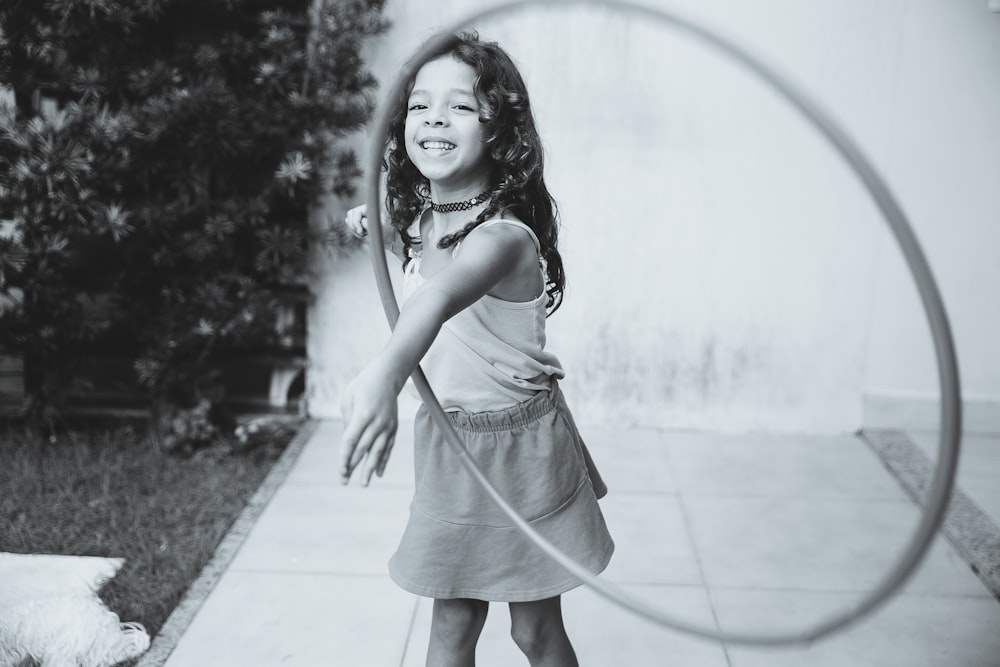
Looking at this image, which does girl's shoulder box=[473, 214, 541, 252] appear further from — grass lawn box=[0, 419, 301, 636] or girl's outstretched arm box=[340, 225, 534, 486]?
grass lawn box=[0, 419, 301, 636]

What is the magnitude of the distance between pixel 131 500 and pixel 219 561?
0.55 m

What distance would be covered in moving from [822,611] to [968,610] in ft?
1.34

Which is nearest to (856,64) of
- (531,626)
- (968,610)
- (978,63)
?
(978,63)

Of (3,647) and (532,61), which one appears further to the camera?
(532,61)

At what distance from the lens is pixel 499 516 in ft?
6.15

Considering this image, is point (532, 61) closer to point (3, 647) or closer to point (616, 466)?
point (616, 466)

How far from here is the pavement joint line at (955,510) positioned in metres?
3.02

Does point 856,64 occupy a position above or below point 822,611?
above

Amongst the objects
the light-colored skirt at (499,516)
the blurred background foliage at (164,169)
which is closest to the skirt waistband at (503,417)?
the light-colored skirt at (499,516)

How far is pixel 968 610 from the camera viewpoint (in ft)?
9.10

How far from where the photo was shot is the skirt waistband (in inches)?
73.6

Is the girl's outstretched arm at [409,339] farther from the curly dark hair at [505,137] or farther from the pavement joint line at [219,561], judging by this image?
the pavement joint line at [219,561]

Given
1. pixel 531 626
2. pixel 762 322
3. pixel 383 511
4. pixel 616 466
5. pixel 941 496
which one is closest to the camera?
pixel 941 496

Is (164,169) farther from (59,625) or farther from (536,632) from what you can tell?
(536,632)
